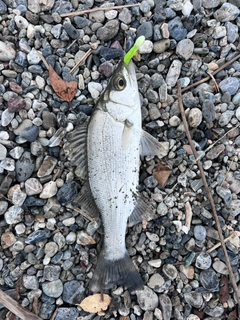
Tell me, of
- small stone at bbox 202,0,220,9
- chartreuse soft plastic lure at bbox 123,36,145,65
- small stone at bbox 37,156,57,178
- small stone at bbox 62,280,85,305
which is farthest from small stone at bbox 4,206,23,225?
small stone at bbox 202,0,220,9

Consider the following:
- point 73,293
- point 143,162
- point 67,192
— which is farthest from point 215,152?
point 73,293

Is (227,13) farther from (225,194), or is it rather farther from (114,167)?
(114,167)

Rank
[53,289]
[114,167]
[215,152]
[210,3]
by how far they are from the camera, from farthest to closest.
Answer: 1. [210,3]
2. [215,152]
3. [53,289]
4. [114,167]

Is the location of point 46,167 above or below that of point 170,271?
above

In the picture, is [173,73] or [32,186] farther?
[173,73]

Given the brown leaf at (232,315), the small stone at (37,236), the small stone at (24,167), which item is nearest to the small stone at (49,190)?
the small stone at (24,167)

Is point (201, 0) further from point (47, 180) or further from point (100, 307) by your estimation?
point (100, 307)
